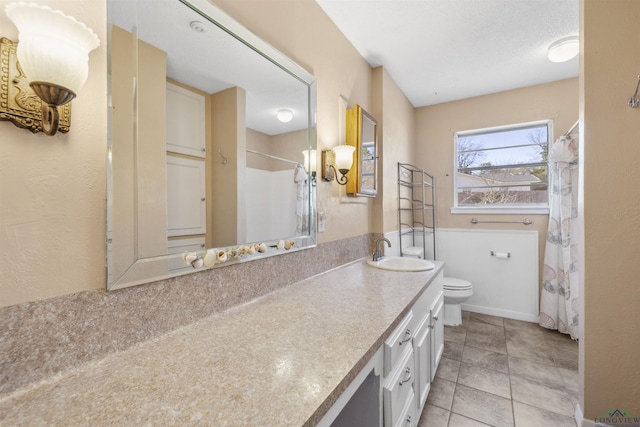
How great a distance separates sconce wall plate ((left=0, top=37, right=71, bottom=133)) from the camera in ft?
1.91

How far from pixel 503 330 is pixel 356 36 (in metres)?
2.99

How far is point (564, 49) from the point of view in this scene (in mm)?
2094

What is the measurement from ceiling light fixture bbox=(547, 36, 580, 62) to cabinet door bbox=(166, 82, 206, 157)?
8.82ft

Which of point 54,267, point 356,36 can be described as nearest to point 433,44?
point 356,36

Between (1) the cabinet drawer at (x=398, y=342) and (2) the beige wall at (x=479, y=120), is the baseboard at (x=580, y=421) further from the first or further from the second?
(2) the beige wall at (x=479, y=120)

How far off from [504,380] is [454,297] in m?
0.80

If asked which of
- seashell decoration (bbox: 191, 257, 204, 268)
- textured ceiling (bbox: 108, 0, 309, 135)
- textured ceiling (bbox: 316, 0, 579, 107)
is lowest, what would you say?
seashell decoration (bbox: 191, 257, 204, 268)

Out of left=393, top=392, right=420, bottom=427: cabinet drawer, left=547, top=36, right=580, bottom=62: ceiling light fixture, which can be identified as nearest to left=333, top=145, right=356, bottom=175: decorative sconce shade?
left=393, top=392, right=420, bottom=427: cabinet drawer

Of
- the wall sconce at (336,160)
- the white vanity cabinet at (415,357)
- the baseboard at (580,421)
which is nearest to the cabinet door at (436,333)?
the white vanity cabinet at (415,357)

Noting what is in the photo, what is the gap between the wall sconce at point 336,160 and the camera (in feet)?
5.74

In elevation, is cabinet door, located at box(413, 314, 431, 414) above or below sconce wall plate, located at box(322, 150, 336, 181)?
below

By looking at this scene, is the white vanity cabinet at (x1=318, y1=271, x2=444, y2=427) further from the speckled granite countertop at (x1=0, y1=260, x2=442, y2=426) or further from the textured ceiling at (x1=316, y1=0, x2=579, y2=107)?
the textured ceiling at (x1=316, y1=0, x2=579, y2=107)

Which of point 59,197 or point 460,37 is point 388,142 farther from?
point 59,197

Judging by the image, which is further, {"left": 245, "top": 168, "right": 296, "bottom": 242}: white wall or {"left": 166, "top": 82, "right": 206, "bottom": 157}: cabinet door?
{"left": 245, "top": 168, "right": 296, "bottom": 242}: white wall
